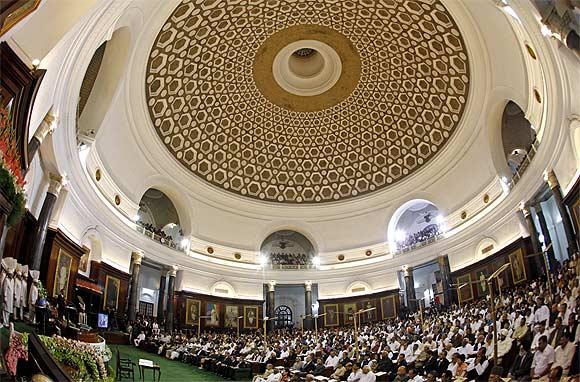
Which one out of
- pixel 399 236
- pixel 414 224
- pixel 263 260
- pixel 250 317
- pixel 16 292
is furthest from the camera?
pixel 414 224

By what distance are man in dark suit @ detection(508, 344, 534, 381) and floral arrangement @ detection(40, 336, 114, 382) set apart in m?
9.20

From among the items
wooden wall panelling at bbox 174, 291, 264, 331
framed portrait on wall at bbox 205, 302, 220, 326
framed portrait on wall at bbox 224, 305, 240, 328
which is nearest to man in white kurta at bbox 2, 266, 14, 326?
wooden wall panelling at bbox 174, 291, 264, 331

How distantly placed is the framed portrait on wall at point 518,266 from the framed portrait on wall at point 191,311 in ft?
60.4

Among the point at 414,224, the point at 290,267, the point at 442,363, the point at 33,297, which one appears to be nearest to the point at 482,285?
the point at 414,224

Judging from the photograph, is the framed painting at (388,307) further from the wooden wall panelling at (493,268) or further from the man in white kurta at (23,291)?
the man in white kurta at (23,291)

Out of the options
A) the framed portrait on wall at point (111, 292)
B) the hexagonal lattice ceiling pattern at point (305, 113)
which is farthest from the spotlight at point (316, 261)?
the framed portrait on wall at point (111, 292)

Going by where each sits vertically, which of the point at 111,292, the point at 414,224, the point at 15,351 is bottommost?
the point at 15,351

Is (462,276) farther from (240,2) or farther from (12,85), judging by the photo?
(12,85)

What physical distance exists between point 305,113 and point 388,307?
46.6 ft

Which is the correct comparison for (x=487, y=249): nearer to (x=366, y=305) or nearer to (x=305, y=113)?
(x=366, y=305)

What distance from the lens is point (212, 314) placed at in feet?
93.4

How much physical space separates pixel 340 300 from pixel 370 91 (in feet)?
47.4

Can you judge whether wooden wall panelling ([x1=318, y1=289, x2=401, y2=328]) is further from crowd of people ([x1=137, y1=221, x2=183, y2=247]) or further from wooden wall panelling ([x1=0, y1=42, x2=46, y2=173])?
wooden wall panelling ([x1=0, y1=42, x2=46, y2=173])

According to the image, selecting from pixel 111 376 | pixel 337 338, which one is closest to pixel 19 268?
pixel 111 376
